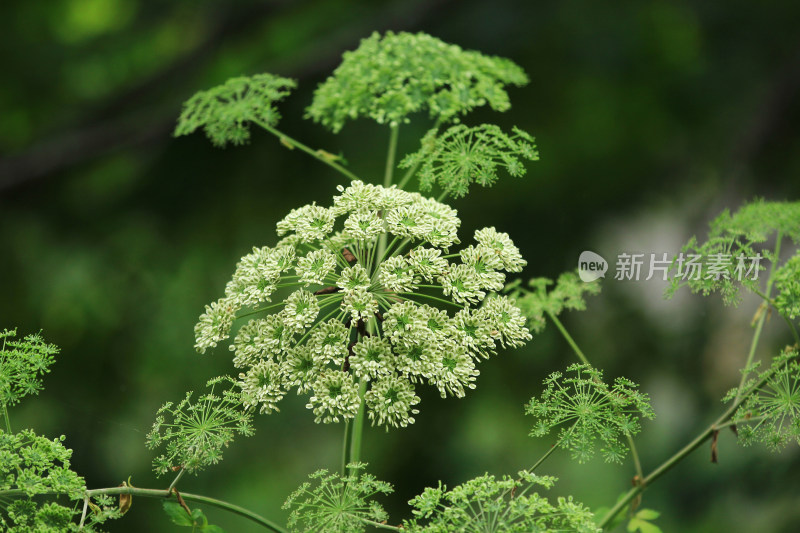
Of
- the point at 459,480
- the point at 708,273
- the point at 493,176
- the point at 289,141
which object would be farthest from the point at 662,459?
the point at 289,141

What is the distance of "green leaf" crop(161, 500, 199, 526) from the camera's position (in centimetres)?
88

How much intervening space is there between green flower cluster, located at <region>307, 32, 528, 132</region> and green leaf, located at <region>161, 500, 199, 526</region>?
0.59 m

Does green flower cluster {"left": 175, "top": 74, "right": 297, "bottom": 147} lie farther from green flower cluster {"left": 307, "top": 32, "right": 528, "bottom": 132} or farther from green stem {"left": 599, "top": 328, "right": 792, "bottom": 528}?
green stem {"left": 599, "top": 328, "right": 792, "bottom": 528}

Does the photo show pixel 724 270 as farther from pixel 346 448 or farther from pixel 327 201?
pixel 327 201

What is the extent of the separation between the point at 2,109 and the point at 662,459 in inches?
68.2

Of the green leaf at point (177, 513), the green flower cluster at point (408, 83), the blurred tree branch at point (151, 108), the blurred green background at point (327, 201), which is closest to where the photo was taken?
the green leaf at point (177, 513)

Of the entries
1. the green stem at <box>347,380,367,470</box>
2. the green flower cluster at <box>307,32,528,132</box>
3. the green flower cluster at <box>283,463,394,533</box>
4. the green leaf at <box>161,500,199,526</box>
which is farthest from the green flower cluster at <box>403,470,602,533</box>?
the green flower cluster at <box>307,32,528,132</box>

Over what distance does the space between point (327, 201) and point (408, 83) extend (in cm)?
40

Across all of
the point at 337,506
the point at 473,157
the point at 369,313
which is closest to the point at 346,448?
the point at 337,506

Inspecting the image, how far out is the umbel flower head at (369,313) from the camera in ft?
2.65

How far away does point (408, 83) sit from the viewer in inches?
47.9

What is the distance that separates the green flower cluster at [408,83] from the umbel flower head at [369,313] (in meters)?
0.32

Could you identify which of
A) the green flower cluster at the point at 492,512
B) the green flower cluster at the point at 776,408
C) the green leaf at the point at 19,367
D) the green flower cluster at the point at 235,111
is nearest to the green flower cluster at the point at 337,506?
Answer: the green flower cluster at the point at 492,512

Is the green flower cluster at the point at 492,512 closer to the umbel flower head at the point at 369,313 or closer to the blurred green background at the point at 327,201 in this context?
the umbel flower head at the point at 369,313
